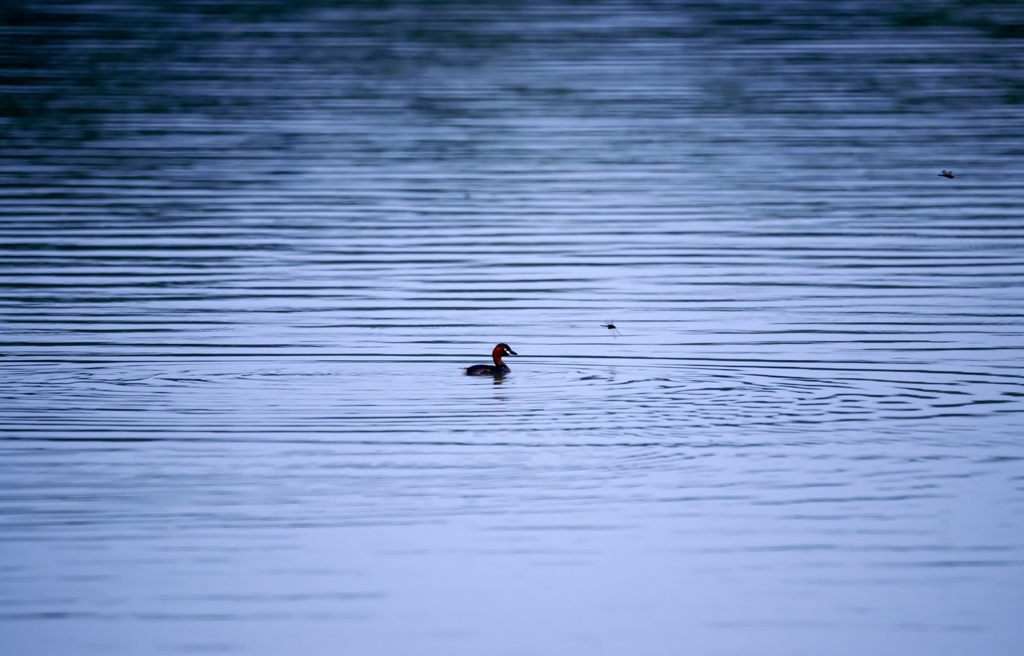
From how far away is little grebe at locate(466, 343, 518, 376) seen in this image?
12.2m

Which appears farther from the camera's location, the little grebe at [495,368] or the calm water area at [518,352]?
the little grebe at [495,368]

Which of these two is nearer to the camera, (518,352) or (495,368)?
(495,368)

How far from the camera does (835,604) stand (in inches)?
307

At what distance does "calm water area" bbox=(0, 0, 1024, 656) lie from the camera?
7.94m

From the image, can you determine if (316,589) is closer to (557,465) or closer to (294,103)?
(557,465)

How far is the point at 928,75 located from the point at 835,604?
69.8 ft

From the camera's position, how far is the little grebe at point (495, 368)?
12.2 metres

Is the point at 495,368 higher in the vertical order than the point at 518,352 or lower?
lower

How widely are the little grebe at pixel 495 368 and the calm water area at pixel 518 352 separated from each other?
0.14 metres

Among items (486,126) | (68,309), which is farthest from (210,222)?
(486,126)

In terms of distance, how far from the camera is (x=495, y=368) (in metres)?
12.2

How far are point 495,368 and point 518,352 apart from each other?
3.53 ft

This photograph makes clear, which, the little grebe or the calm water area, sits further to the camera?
the little grebe

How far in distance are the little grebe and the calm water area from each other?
0.47 ft
